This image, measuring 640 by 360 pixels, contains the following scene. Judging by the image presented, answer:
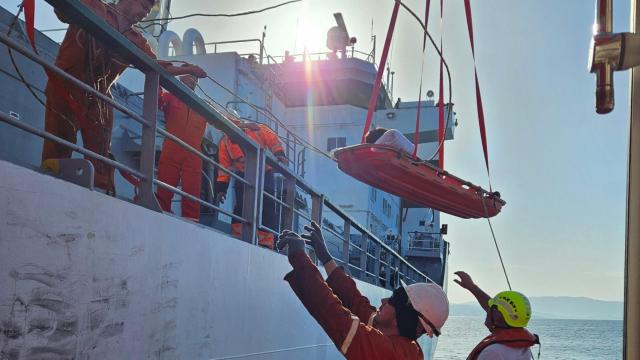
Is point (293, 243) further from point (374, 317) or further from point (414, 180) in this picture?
point (414, 180)

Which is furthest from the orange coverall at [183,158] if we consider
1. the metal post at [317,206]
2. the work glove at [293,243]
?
the work glove at [293,243]

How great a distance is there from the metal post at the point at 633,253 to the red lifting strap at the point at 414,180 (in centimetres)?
311

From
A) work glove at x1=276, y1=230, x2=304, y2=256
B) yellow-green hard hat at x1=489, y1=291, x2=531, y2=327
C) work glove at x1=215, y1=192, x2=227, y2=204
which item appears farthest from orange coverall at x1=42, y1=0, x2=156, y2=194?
work glove at x1=215, y1=192, x2=227, y2=204

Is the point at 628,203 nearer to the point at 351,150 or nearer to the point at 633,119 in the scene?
the point at 633,119

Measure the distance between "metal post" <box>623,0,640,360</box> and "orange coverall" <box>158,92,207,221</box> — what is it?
13.1 ft

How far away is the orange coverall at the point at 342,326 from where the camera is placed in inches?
100

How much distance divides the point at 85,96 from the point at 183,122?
1.72 m

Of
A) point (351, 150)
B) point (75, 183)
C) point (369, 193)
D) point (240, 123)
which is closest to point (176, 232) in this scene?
point (75, 183)

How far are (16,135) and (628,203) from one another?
409 cm

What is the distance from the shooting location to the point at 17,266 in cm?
207

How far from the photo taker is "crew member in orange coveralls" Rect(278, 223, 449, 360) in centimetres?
255

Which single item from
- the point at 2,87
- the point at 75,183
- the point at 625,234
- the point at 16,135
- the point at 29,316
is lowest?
the point at 29,316

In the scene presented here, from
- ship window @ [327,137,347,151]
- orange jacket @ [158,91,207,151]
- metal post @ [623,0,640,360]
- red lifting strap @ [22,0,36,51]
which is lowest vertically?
metal post @ [623,0,640,360]

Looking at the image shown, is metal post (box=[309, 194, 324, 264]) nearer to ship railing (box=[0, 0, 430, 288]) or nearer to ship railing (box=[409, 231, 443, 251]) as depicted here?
Result: ship railing (box=[0, 0, 430, 288])
